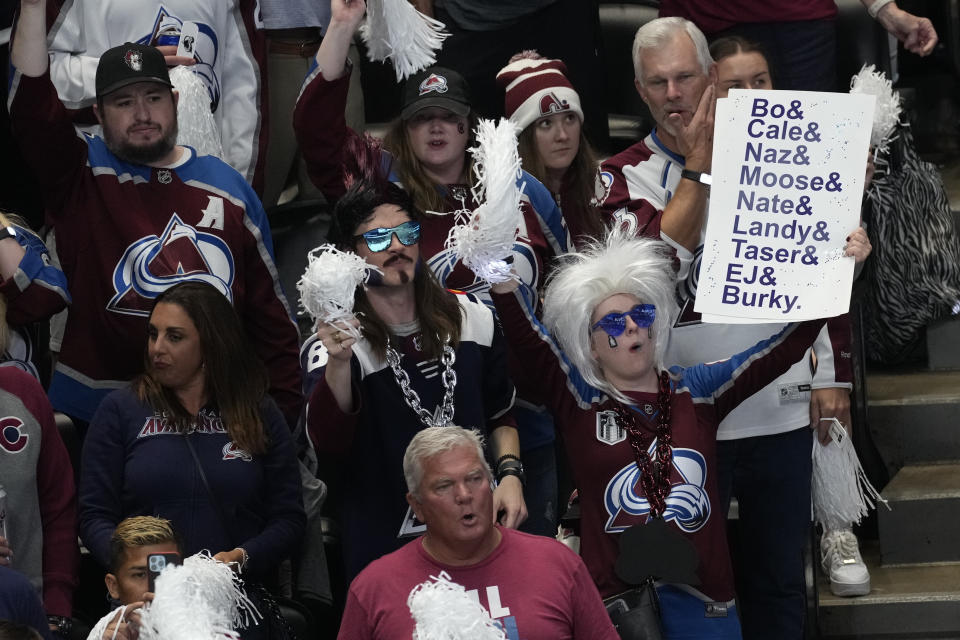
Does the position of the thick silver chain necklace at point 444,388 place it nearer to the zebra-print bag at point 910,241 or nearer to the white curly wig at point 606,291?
the white curly wig at point 606,291

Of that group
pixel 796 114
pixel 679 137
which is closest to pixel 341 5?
pixel 679 137

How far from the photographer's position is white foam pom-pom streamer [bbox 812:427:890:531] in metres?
5.25

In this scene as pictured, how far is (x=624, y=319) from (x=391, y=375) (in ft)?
2.17

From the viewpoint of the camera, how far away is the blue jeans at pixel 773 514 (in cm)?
488

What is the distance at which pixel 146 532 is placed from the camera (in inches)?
162

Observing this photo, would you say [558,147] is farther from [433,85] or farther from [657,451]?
[657,451]

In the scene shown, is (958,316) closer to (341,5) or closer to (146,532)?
(341,5)

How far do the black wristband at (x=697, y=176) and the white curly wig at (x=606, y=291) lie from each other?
23 cm

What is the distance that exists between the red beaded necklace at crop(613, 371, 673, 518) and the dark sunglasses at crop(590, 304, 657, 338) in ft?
0.59

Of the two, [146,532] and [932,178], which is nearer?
[146,532]

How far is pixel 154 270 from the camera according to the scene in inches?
195

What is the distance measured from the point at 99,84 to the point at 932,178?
3.38 meters

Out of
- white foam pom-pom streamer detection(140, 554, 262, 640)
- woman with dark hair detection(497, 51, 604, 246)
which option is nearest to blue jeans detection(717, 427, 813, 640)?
woman with dark hair detection(497, 51, 604, 246)

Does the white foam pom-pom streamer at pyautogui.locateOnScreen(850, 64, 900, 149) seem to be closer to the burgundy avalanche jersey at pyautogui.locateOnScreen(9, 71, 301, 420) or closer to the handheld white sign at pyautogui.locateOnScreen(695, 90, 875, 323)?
the handheld white sign at pyautogui.locateOnScreen(695, 90, 875, 323)
